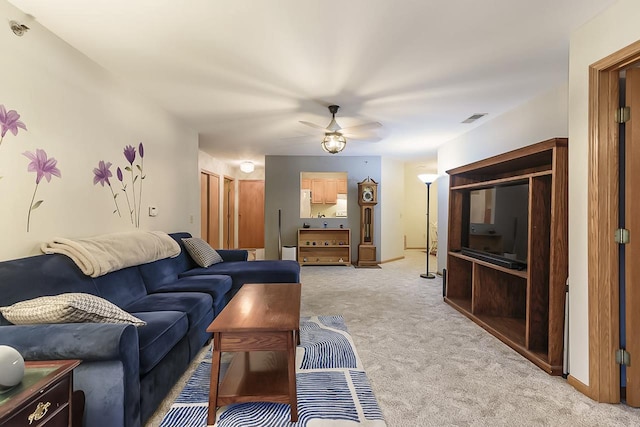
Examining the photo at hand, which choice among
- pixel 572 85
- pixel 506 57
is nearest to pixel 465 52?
pixel 506 57

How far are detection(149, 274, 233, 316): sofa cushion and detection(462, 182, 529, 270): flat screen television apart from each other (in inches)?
104

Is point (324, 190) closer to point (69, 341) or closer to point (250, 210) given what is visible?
point (250, 210)

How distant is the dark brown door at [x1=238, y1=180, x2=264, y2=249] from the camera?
8.82 metres

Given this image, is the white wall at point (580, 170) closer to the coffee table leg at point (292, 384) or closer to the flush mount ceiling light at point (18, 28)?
the coffee table leg at point (292, 384)

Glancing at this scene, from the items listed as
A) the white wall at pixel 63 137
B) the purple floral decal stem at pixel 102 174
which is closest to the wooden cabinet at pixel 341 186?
the white wall at pixel 63 137

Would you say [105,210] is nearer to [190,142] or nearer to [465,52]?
[190,142]

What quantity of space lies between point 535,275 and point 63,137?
3.78 metres

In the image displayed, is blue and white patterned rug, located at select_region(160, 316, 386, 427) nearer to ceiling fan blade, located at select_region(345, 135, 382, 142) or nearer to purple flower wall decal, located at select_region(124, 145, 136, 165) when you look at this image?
purple flower wall decal, located at select_region(124, 145, 136, 165)

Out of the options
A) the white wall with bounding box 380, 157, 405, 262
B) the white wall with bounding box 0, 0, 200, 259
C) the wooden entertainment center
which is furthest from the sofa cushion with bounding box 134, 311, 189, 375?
the white wall with bounding box 380, 157, 405, 262

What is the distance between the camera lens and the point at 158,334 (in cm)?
178

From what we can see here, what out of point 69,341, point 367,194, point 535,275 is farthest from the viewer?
point 367,194

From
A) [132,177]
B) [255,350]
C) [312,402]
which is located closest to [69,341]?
[255,350]

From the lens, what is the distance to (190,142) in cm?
458

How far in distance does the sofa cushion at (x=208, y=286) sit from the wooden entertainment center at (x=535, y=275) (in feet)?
8.48
